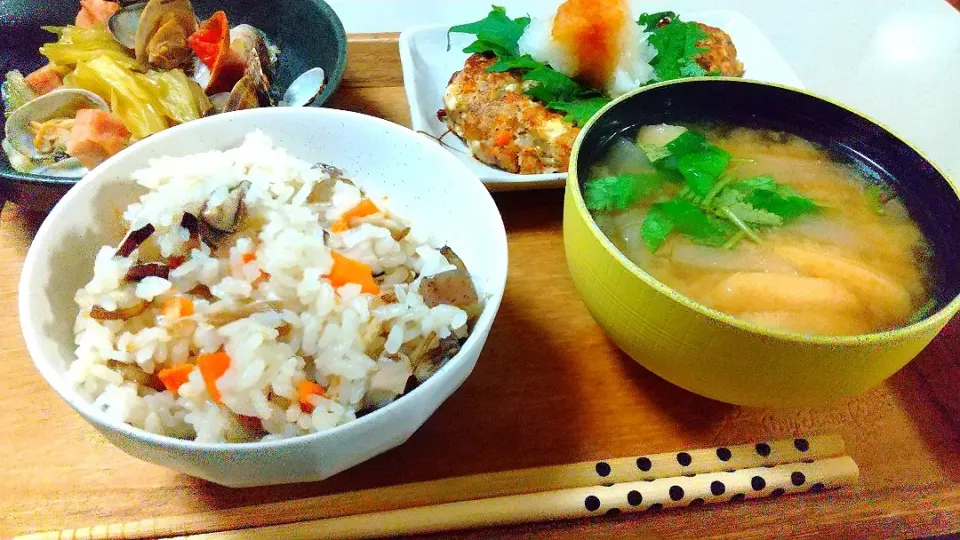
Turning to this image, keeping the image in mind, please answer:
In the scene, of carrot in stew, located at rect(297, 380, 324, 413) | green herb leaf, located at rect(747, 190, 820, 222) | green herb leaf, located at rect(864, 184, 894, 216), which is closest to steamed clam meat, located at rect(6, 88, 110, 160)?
carrot in stew, located at rect(297, 380, 324, 413)

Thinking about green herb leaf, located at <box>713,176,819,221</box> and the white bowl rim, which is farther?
green herb leaf, located at <box>713,176,819,221</box>

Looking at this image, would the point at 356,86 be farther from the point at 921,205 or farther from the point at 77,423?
the point at 921,205

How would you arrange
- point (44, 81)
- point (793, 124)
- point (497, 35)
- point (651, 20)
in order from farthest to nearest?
1. point (651, 20)
2. point (497, 35)
3. point (44, 81)
4. point (793, 124)

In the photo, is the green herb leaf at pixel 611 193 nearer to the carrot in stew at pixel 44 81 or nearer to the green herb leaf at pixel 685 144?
the green herb leaf at pixel 685 144

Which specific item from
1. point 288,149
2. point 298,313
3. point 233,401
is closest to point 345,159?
point 288,149

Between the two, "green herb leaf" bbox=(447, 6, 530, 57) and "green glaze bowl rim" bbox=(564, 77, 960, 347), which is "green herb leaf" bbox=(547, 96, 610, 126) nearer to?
"green herb leaf" bbox=(447, 6, 530, 57)

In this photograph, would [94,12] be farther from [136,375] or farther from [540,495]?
[540,495]

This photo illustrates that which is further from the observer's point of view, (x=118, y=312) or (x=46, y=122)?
(x=46, y=122)

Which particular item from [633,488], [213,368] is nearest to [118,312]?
[213,368]
